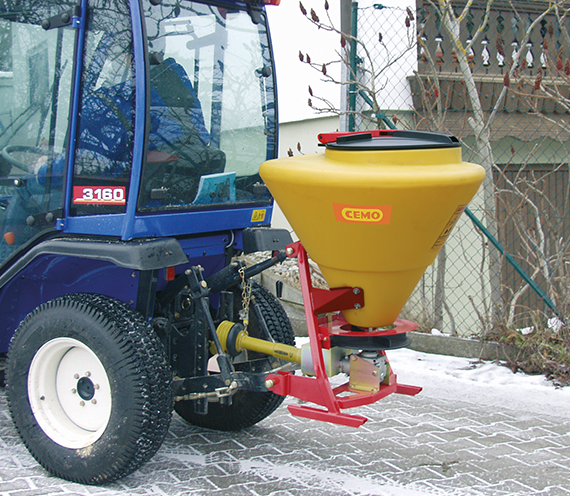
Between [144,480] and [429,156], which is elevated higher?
[429,156]

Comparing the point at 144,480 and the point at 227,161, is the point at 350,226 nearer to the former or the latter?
the point at 227,161

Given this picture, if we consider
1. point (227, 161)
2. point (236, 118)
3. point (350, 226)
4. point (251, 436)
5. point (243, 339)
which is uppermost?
point (236, 118)

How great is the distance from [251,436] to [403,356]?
181 centimetres

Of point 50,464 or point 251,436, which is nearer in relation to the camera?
point 50,464

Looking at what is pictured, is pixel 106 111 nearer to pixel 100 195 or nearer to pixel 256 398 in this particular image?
pixel 100 195

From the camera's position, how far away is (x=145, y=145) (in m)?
3.03

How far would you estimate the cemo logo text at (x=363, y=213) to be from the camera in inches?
110

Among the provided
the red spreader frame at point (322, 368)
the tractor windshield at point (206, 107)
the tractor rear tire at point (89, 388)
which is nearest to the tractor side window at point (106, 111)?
the tractor windshield at point (206, 107)

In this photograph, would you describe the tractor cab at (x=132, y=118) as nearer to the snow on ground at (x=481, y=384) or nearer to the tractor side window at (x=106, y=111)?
the tractor side window at (x=106, y=111)

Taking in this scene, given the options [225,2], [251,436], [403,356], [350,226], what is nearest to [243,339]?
[251,436]

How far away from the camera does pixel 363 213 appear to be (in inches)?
111

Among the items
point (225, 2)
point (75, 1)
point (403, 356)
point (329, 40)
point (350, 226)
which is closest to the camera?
point (350, 226)

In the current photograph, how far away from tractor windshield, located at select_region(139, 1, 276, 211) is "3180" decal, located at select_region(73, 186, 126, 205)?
111 mm

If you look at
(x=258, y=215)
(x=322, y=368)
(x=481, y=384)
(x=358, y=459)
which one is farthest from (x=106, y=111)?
(x=481, y=384)
